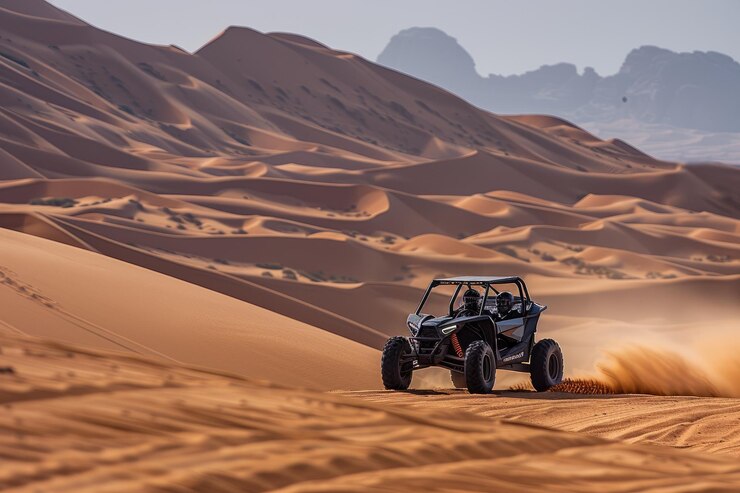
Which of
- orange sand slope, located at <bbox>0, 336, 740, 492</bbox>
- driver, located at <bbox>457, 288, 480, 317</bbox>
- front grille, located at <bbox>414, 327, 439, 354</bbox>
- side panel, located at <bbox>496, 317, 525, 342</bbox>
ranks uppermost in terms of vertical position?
driver, located at <bbox>457, 288, 480, 317</bbox>

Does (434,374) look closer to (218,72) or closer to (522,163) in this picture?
(522,163)

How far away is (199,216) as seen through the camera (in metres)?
44.8

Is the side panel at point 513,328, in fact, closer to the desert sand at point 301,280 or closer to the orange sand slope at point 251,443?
the desert sand at point 301,280

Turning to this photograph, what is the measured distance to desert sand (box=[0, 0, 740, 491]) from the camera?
15.9 feet

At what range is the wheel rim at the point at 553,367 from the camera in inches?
494

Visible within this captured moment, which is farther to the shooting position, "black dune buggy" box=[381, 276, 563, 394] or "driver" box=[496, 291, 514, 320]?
"driver" box=[496, 291, 514, 320]

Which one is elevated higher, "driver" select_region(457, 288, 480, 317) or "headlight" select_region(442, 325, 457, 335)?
"driver" select_region(457, 288, 480, 317)

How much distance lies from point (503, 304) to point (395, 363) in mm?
1505

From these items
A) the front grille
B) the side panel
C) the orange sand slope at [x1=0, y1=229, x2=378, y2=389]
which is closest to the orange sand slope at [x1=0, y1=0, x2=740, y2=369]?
the orange sand slope at [x1=0, y1=229, x2=378, y2=389]

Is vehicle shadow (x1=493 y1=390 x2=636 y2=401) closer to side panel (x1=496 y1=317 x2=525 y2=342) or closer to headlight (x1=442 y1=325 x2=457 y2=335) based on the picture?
side panel (x1=496 y1=317 x2=525 y2=342)

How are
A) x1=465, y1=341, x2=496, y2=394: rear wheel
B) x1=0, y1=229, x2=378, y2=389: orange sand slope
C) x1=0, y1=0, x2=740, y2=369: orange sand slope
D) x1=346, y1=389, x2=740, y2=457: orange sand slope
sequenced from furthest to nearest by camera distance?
x1=0, y1=0, x2=740, y2=369: orange sand slope
x1=0, y1=229, x2=378, y2=389: orange sand slope
x1=465, y1=341, x2=496, y2=394: rear wheel
x1=346, y1=389, x2=740, y2=457: orange sand slope

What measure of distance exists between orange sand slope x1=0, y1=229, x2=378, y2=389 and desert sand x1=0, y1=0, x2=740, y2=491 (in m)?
0.05

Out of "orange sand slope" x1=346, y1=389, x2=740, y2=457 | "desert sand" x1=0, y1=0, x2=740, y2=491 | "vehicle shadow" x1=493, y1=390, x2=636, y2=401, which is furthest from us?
"vehicle shadow" x1=493, y1=390, x2=636, y2=401

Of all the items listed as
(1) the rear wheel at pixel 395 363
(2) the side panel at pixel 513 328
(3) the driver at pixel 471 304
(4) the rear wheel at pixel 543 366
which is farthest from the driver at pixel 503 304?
(1) the rear wheel at pixel 395 363
